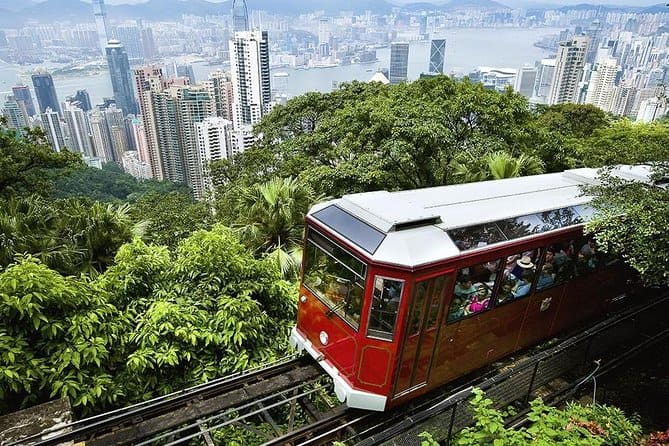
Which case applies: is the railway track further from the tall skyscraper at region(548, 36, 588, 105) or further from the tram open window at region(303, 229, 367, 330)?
the tall skyscraper at region(548, 36, 588, 105)

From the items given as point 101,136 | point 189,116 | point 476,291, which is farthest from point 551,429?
point 101,136

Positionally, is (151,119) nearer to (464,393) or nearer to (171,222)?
(171,222)

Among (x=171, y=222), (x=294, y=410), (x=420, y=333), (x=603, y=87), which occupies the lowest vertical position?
(x=603, y=87)

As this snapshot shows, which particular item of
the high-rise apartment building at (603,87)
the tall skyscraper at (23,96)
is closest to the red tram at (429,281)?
the high-rise apartment building at (603,87)

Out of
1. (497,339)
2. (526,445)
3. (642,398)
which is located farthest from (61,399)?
(642,398)

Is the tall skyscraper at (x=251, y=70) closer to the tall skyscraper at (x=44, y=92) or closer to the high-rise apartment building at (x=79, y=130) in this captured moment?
the high-rise apartment building at (x=79, y=130)

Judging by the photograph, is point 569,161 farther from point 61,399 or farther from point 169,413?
point 61,399

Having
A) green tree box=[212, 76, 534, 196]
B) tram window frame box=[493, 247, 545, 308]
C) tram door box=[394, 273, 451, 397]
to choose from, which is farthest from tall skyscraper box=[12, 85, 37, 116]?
tram window frame box=[493, 247, 545, 308]
